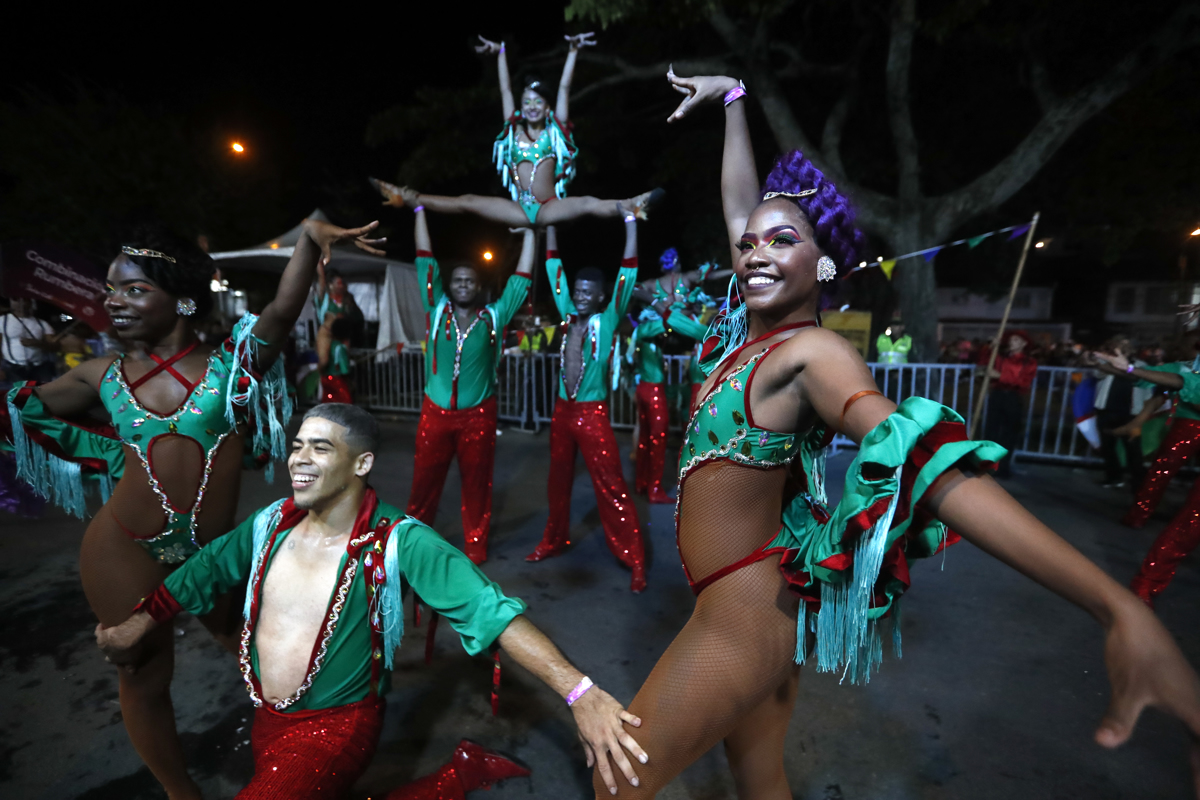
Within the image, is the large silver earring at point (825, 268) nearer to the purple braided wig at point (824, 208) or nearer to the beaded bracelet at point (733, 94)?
the purple braided wig at point (824, 208)

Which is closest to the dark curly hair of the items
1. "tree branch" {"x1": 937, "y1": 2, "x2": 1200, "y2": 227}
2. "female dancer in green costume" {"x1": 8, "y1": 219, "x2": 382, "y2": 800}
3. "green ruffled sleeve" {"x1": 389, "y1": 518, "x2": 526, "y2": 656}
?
"female dancer in green costume" {"x1": 8, "y1": 219, "x2": 382, "y2": 800}

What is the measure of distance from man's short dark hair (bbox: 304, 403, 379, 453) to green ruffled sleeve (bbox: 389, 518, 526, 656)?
29 cm

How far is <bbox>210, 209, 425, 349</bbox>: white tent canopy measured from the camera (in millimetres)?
13695

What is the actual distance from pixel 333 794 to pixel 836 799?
1818 millimetres

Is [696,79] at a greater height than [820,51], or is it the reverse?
[820,51]

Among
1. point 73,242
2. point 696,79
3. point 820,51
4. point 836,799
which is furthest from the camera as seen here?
point 73,242

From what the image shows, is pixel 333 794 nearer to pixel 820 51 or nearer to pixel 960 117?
pixel 820 51

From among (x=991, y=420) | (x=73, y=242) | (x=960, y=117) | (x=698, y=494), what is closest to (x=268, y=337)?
(x=698, y=494)

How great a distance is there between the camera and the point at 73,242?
17.8 m

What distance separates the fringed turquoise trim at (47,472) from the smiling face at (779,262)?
270 centimetres

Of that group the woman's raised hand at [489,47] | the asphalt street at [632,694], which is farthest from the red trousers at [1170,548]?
the woman's raised hand at [489,47]

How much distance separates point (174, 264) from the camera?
2.23 m

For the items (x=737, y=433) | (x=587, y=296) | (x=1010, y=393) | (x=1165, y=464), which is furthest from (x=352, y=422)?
(x=1010, y=393)

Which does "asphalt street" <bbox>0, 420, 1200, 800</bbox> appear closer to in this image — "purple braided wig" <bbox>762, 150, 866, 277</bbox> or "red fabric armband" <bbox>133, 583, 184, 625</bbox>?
"red fabric armband" <bbox>133, 583, 184, 625</bbox>
